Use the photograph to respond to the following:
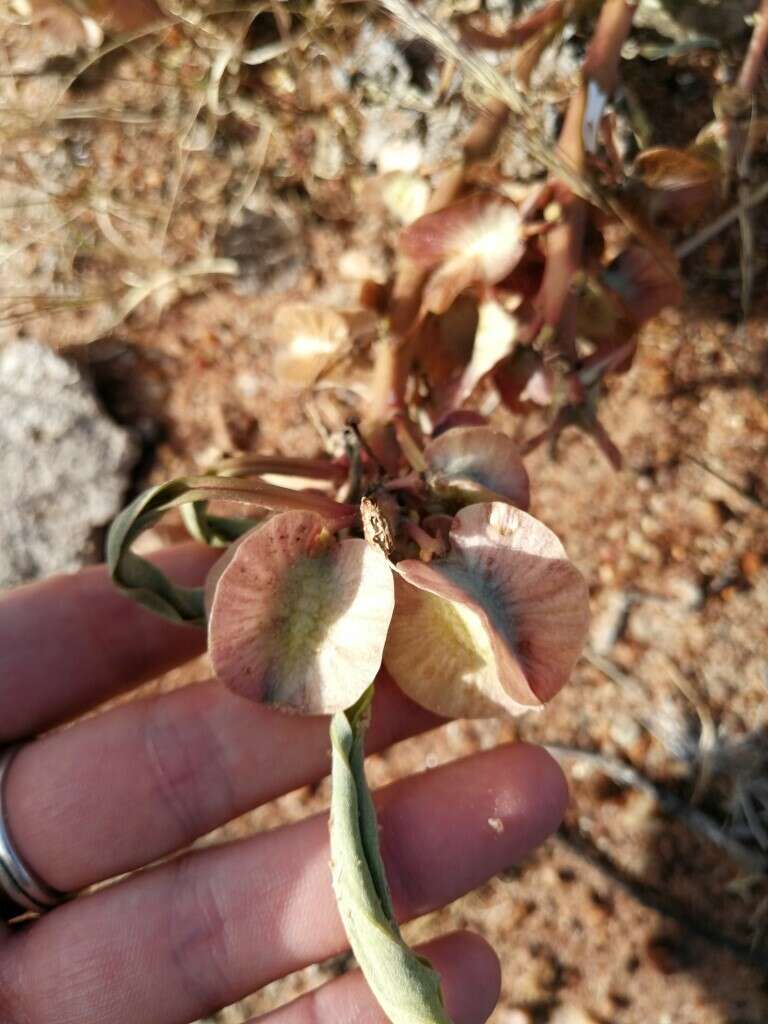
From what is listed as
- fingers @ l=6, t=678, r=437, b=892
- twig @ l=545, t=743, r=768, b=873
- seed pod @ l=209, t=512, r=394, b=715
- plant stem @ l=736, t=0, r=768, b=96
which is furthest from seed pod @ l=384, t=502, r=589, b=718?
plant stem @ l=736, t=0, r=768, b=96

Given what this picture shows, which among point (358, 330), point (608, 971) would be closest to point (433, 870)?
point (608, 971)

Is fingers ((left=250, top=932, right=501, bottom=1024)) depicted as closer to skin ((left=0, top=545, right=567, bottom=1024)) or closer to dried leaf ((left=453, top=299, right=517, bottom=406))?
skin ((left=0, top=545, right=567, bottom=1024))

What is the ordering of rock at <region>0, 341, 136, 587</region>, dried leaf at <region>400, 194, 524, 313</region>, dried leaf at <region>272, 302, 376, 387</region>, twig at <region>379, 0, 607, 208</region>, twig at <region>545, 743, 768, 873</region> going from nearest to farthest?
twig at <region>379, 0, 607, 208</region> → dried leaf at <region>400, 194, 524, 313</region> → dried leaf at <region>272, 302, 376, 387</region> → twig at <region>545, 743, 768, 873</region> → rock at <region>0, 341, 136, 587</region>

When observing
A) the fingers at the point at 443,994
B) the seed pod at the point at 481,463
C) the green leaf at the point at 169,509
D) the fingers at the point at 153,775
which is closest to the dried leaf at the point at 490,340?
the seed pod at the point at 481,463

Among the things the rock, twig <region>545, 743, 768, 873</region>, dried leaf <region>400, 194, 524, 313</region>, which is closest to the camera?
dried leaf <region>400, 194, 524, 313</region>

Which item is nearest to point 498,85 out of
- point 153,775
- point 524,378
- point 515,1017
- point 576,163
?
point 576,163

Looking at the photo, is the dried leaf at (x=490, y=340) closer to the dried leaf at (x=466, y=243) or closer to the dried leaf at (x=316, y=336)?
the dried leaf at (x=466, y=243)

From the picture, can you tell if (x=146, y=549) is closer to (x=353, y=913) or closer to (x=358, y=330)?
(x=358, y=330)

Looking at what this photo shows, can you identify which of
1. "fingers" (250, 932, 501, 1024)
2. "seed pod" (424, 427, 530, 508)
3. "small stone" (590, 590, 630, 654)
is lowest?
"small stone" (590, 590, 630, 654)
